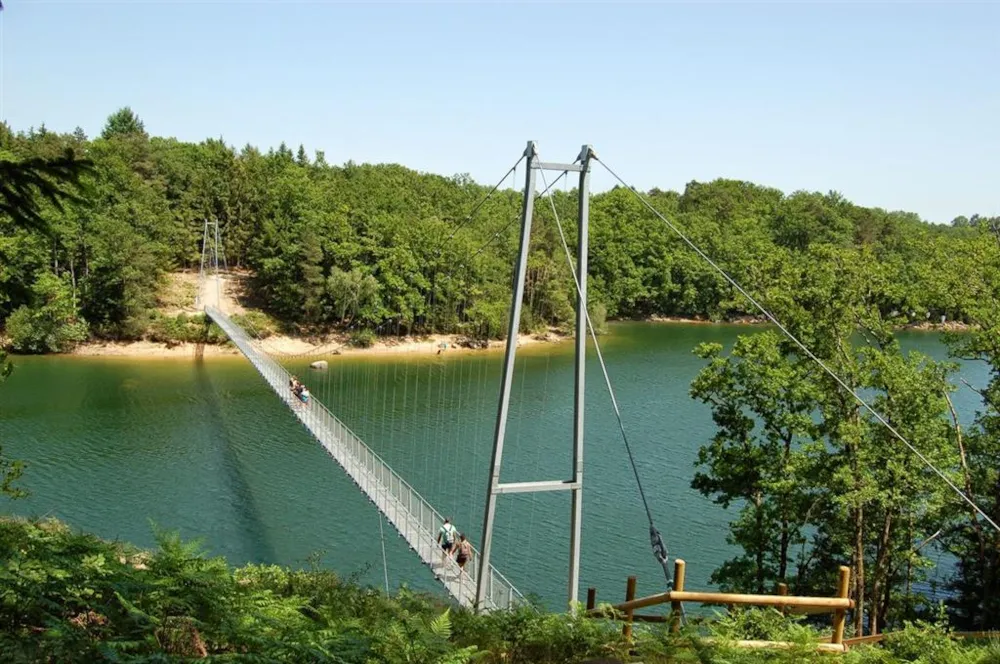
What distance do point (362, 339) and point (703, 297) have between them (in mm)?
20748

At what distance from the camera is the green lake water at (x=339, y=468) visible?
471 inches

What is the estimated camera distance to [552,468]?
15.8 m

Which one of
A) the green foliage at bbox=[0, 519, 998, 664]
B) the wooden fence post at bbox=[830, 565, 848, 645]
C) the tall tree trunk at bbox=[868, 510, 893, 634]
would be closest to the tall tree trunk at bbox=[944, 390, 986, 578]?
the tall tree trunk at bbox=[868, 510, 893, 634]

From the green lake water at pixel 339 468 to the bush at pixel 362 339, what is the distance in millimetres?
2547

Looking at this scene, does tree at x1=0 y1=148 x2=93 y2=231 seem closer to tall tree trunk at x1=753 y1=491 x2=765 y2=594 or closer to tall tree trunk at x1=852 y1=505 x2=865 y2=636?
tall tree trunk at x1=852 y1=505 x2=865 y2=636

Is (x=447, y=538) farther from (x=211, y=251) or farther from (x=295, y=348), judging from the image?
(x=211, y=251)

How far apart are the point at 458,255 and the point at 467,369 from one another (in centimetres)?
584

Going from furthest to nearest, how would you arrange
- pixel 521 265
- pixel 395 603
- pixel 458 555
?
pixel 458 555, pixel 521 265, pixel 395 603

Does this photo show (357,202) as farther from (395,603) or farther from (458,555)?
(395,603)

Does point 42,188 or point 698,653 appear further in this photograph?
point 698,653

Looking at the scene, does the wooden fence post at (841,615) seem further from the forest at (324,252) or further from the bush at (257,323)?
the bush at (257,323)

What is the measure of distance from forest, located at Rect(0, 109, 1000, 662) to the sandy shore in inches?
22.0

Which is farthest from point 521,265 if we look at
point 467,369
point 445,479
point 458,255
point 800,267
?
point 458,255

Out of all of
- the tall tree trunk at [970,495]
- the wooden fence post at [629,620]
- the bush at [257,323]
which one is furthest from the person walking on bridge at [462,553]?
the bush at [257,323]
